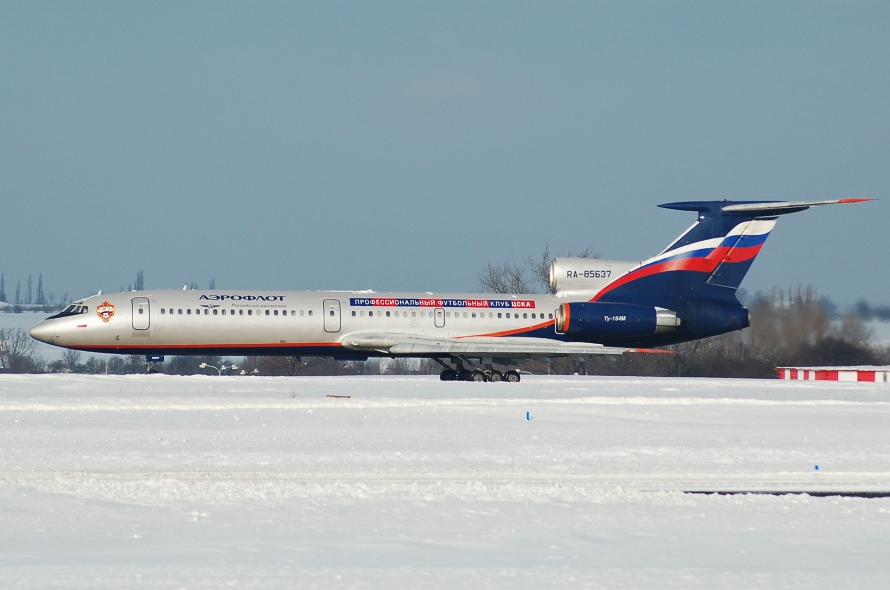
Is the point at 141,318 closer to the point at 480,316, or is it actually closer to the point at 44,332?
the point at 44,332

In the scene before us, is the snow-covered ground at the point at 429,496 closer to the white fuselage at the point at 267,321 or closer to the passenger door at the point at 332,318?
the white fuselage at the point at 267,321

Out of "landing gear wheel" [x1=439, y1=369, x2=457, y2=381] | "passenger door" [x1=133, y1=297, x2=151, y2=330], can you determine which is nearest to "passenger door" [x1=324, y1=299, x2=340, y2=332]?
"landing gear wheel" [x1=439, y1=369, x2=457, y2=381]

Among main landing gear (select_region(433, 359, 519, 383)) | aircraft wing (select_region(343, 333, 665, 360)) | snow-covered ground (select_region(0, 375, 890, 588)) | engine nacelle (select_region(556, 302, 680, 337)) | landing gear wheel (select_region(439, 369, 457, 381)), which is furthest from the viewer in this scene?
landing gear wheel (select_region(439, 369, 457, 381))

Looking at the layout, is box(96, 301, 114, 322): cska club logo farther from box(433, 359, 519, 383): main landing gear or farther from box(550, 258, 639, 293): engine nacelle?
box(550, 258, 639, 293): engine nacelle

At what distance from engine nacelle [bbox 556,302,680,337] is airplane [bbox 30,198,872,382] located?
3cm

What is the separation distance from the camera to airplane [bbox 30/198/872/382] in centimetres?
3397

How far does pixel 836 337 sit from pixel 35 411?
2883cm

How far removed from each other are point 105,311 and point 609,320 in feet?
53.9

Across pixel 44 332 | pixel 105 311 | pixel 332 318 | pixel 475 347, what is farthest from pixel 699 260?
pixel 44 332

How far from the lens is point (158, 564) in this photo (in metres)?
8.21

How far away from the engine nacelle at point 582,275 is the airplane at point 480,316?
4 centimetres

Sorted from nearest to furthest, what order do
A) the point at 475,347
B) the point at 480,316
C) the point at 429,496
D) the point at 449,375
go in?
the point at 429,496
the point at 475,347
the point at 480,316
the point at 449,375

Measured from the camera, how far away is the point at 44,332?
34219mm

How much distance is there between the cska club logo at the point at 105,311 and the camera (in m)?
33.8
